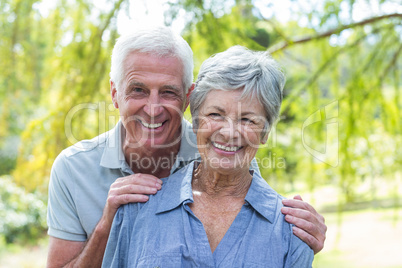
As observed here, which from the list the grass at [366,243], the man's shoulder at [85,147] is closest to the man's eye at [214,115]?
the man's shoulder at [85,147]

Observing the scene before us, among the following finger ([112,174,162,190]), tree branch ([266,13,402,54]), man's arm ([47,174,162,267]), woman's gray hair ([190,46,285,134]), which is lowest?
man's arm ([47,174,162,267])

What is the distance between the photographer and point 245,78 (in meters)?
1.47

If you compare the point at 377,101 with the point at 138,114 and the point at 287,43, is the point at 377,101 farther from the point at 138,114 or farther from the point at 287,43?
the point at 138,114

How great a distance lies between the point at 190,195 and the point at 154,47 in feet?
2.14

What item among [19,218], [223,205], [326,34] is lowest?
[19,218]

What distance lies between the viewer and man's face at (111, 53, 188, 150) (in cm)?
174

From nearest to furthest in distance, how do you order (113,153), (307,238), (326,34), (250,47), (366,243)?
(307,238) → (113,153) → (250,47) → (326,34) → (366,243)

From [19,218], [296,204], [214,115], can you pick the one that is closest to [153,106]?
[214,115]

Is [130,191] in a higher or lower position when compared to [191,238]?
higher

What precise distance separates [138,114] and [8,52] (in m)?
1.25

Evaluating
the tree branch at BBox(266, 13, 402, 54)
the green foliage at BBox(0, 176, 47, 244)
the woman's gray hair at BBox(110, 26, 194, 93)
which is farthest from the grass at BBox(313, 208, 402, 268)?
the green foliage at BBox(0, 176, 47, 244)

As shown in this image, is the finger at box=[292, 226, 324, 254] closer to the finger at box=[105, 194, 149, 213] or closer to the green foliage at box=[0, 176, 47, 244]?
the finger at box=[105, 194, 149, 213]

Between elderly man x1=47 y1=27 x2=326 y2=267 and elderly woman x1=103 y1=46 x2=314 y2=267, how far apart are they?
0.48 feet

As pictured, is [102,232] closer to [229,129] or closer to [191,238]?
[191,238]
